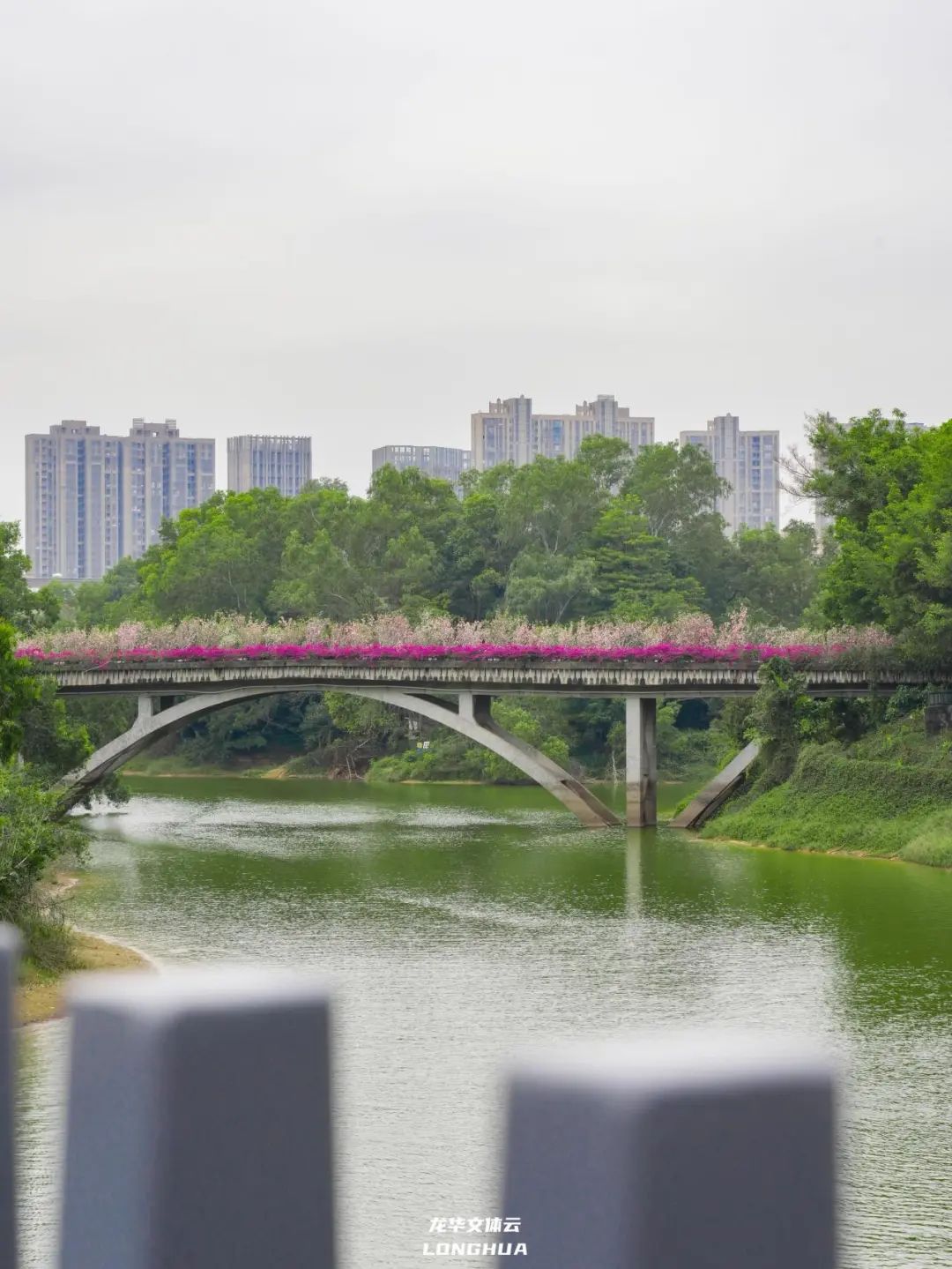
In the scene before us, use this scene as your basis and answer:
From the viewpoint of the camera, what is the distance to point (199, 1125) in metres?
1.21

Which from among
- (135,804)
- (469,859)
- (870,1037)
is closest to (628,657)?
(469,859)

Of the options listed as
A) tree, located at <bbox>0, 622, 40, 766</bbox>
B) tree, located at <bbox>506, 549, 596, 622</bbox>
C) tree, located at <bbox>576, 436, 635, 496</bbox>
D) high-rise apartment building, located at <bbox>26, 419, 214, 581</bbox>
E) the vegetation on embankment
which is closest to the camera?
the vegetation on embankment

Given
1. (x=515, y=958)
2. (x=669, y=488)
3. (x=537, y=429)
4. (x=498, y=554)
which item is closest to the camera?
(x=515, y=958)

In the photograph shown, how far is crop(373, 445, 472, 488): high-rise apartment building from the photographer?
525 ft

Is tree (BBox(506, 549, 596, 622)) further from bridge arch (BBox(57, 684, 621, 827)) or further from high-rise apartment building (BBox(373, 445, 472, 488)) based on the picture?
high-rise apartment building (BBox(373, 445, 472, 488))

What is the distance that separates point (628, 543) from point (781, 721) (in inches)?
1155

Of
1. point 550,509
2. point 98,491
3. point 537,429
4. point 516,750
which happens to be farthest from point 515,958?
point 98,491

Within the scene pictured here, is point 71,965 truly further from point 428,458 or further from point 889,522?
point 428,458

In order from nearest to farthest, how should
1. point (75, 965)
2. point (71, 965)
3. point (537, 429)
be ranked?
point (71, 965) → point (75, 965) → point (537, 429)

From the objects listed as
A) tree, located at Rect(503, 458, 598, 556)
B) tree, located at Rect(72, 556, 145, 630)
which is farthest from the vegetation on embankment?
tree, located at Rect(72, 556, 145, 630)

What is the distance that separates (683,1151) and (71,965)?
1933 centimetres

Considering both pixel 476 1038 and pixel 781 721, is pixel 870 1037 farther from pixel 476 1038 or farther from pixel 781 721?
pixel 781 721

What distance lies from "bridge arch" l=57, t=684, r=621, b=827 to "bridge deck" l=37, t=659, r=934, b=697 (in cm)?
29

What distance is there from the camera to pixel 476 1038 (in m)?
17.1
